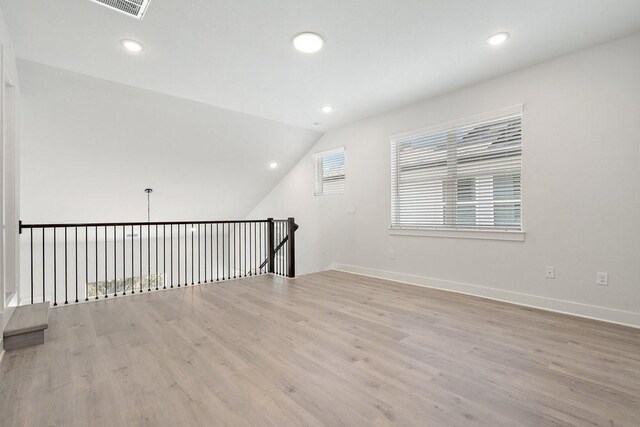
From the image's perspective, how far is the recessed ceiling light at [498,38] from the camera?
2.70 meters

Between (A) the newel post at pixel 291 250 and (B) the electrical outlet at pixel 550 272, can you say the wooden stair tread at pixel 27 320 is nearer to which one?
(A) the newel post at pixel 291 250

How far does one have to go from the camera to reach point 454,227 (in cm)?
399

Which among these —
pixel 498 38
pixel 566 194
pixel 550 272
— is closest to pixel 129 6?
pixel 498 38

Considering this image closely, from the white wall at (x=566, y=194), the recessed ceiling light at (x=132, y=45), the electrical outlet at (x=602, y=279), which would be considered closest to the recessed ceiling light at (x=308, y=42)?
the recessed ceiling light at (x=132, y=45)

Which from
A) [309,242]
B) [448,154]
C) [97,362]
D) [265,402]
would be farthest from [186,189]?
[265,402]

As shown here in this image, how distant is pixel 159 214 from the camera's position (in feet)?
21.4

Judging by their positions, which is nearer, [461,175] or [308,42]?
[308,42]

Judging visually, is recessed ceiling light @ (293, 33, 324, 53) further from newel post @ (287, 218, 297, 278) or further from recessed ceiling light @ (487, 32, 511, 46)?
newel post @ (287, 218, 297, 278)

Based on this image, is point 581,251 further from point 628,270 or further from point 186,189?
point 186,189

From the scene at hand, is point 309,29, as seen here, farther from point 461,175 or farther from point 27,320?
point 27,320

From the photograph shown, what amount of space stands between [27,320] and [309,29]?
339 cm

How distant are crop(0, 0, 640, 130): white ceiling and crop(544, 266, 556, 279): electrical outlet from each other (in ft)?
7.13

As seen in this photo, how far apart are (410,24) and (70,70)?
11.5 ft

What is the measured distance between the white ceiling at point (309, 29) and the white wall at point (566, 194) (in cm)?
26
